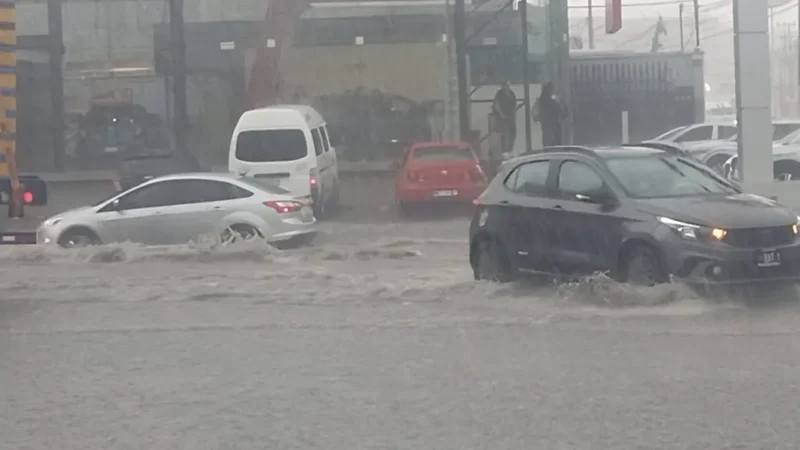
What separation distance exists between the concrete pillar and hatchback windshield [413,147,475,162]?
616 centimetres

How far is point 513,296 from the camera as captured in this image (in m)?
13.2

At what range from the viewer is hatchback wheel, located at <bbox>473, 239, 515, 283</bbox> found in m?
13.8

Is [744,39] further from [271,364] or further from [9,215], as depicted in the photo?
[271,364]

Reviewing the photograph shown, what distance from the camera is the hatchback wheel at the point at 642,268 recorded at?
472 inches

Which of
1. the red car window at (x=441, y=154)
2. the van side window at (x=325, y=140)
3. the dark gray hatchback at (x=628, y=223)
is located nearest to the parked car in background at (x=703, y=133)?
the red car window at (x=441, y=154)

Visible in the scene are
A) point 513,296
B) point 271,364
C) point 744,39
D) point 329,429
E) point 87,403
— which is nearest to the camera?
point 329,429

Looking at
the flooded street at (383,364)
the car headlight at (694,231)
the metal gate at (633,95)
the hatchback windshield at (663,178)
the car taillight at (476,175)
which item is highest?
the metal gate at (633,95)

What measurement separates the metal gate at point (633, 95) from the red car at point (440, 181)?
1134cm

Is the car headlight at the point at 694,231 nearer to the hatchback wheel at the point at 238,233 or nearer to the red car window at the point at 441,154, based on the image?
the hatchback wheel at the point at 238,233

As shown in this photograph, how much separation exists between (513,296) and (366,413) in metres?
5.24

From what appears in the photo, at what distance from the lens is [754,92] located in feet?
71.4

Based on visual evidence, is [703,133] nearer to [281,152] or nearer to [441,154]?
[441,154]

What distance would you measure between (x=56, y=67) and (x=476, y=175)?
42.8 feet

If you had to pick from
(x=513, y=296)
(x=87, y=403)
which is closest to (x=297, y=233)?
(x=513, y=296)
